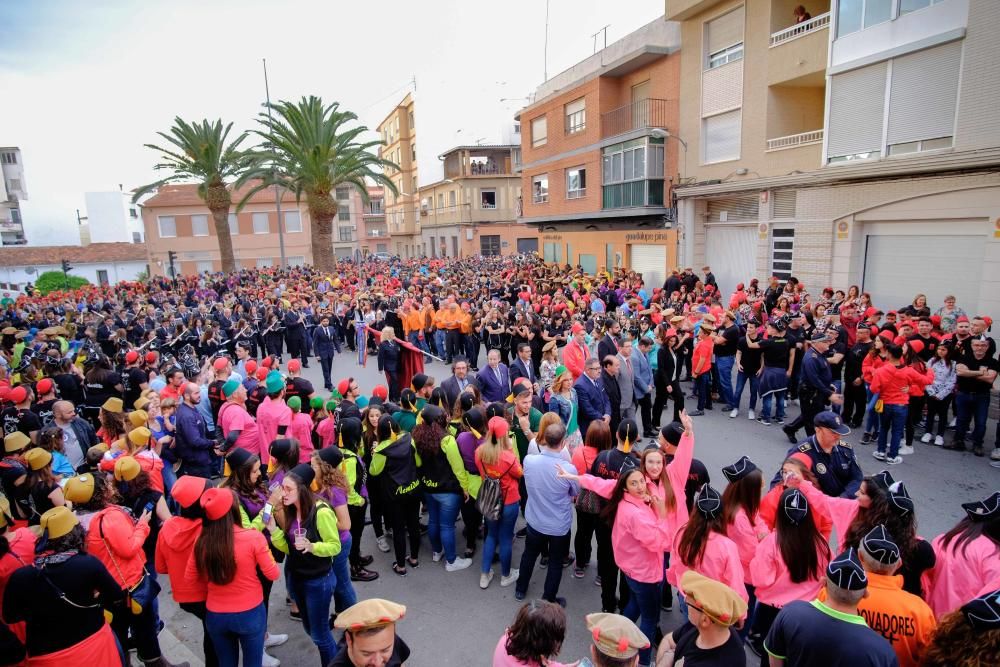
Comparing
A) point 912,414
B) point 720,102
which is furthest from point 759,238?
point 912,414

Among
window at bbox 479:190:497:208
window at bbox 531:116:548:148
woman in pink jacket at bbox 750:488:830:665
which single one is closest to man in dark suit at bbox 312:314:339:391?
woman in pink jacket at bbox 750:488:830:665

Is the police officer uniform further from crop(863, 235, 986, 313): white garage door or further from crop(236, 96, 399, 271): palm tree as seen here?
crop(236, 96, 399, 271): palm tree

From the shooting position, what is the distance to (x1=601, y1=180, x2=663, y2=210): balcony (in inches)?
838

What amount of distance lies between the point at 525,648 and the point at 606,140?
2328 cm

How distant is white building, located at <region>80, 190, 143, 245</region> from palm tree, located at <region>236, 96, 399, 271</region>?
47.1 m

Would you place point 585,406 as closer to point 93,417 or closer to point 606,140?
point 93,417

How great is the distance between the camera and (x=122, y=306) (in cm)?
1903

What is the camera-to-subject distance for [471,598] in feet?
16.9

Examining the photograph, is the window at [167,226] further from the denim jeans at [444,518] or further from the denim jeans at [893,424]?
Answer: the denim jeans at [893,424]

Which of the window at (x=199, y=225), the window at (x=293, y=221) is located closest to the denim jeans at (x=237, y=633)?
the window at (x=293, y=221)

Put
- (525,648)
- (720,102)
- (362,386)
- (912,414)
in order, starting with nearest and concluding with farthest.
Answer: (525,648), (912,414), (362,386), (720,102)

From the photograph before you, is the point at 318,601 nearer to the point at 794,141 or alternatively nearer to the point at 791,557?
the point at 791,557

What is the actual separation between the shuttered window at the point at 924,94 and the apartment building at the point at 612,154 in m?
8.27

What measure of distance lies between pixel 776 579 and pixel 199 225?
49.0 meters
